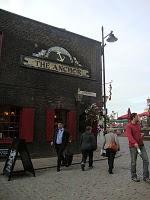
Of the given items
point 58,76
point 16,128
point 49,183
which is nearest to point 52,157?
point 16,128

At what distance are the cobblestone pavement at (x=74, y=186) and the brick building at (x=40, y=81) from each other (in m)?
4.10

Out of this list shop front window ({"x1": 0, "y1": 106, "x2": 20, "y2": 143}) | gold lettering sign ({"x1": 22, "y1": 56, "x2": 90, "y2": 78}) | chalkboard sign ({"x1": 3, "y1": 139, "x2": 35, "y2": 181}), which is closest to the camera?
chalkboard sign ({"x1": 3, "y1": 139, "x2": 35, "y2": 181})

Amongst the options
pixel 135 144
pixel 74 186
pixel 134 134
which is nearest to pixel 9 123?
pixel 74 186

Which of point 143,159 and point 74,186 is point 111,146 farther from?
point 74,186

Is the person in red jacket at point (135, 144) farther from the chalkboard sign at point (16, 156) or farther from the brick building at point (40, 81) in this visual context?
the brick building at point (40, 81)

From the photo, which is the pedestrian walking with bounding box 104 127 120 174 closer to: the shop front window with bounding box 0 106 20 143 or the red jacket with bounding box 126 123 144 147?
the red jacket with bounding box 126 123 144 147

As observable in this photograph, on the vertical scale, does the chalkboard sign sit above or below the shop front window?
below

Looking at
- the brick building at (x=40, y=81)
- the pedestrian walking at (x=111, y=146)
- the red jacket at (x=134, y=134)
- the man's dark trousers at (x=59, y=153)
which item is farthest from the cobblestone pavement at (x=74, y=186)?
the brick building at (x=40, y=81)

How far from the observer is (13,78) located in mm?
13461

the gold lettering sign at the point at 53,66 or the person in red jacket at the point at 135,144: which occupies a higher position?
the gold lettering sign at the point at 53,66

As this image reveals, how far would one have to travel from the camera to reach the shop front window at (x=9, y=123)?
43.1ft

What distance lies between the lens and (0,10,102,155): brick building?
527 inches

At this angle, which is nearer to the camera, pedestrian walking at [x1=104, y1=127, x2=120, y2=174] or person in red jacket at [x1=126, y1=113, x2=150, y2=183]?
person in red jacket at [x1=126, y1=113, x2=150, y2=183]

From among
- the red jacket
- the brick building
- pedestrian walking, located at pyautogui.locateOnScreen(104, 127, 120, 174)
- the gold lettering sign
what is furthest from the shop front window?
the red jacket
